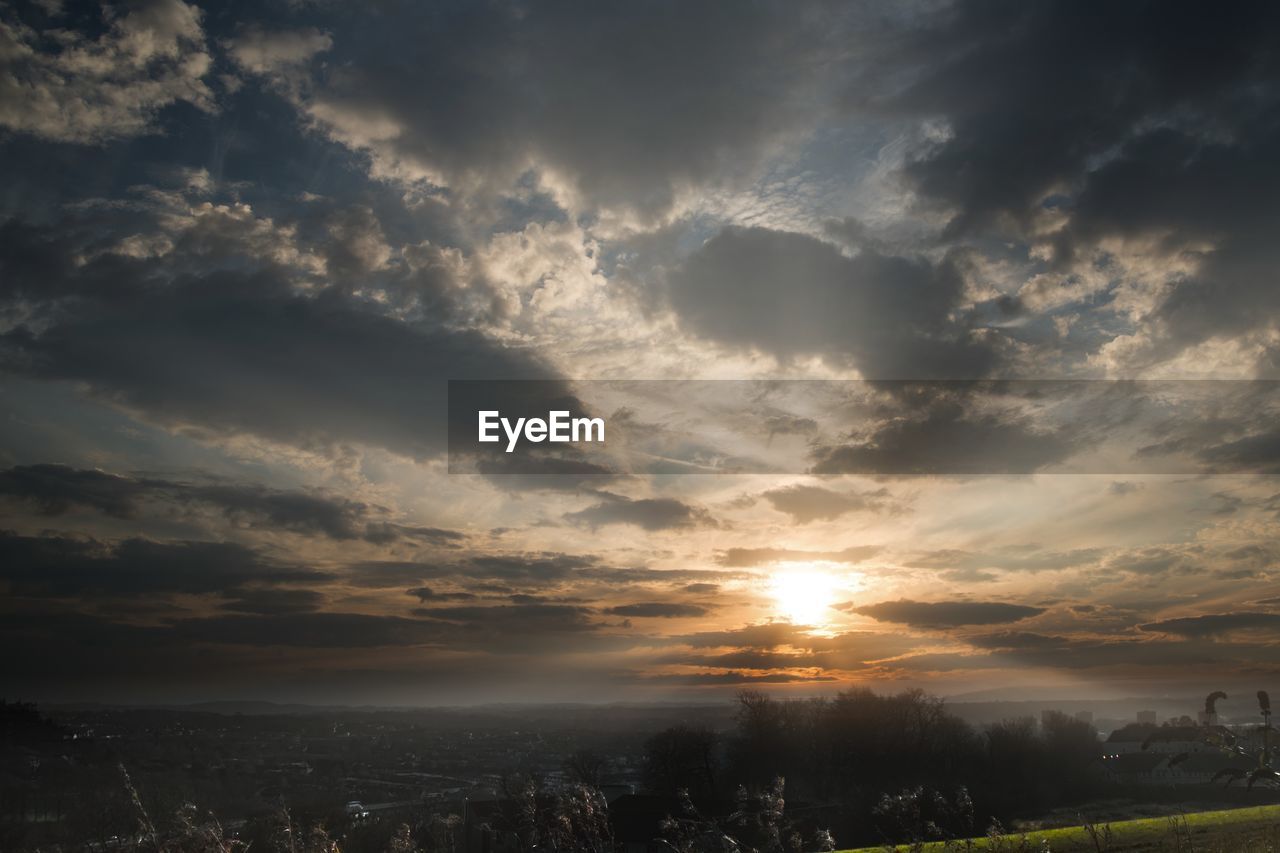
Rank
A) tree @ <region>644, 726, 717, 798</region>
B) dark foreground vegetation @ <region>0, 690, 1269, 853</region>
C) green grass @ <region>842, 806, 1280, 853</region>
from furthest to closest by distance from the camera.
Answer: tree @ <region>644, 726, 717, 798</region>, dark foreground vegetation @ <region>0, 690, 1269, 853</region>, green grass @ <region>842, 806, 1280, 853</region>

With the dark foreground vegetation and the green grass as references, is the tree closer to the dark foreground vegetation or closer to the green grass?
the dark foreground vegetation

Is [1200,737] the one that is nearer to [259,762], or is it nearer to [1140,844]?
[1140,844]

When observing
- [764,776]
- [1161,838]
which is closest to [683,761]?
[764,776]

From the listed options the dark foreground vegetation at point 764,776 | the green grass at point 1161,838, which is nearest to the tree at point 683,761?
the dark foreground vegetation at point 764,776

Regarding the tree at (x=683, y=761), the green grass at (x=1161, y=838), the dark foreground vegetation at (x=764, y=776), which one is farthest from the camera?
the tree at (x=683, y=761)

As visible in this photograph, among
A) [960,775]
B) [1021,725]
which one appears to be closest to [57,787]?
[960,775]

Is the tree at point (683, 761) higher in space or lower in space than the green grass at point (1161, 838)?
lower

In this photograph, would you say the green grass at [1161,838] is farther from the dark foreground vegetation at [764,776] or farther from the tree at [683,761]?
the tree at [683,761]

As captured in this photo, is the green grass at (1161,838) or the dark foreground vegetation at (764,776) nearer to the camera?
the green grass at (1161,838)

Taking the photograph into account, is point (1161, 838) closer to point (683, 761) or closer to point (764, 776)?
point (683, 761)

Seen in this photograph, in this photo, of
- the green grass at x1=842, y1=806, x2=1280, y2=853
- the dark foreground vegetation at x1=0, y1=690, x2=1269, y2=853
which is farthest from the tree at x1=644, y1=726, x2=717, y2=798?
the green grass at x1=842, y1=806, x2=1280, y2=853

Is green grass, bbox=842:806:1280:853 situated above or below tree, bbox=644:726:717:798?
above
